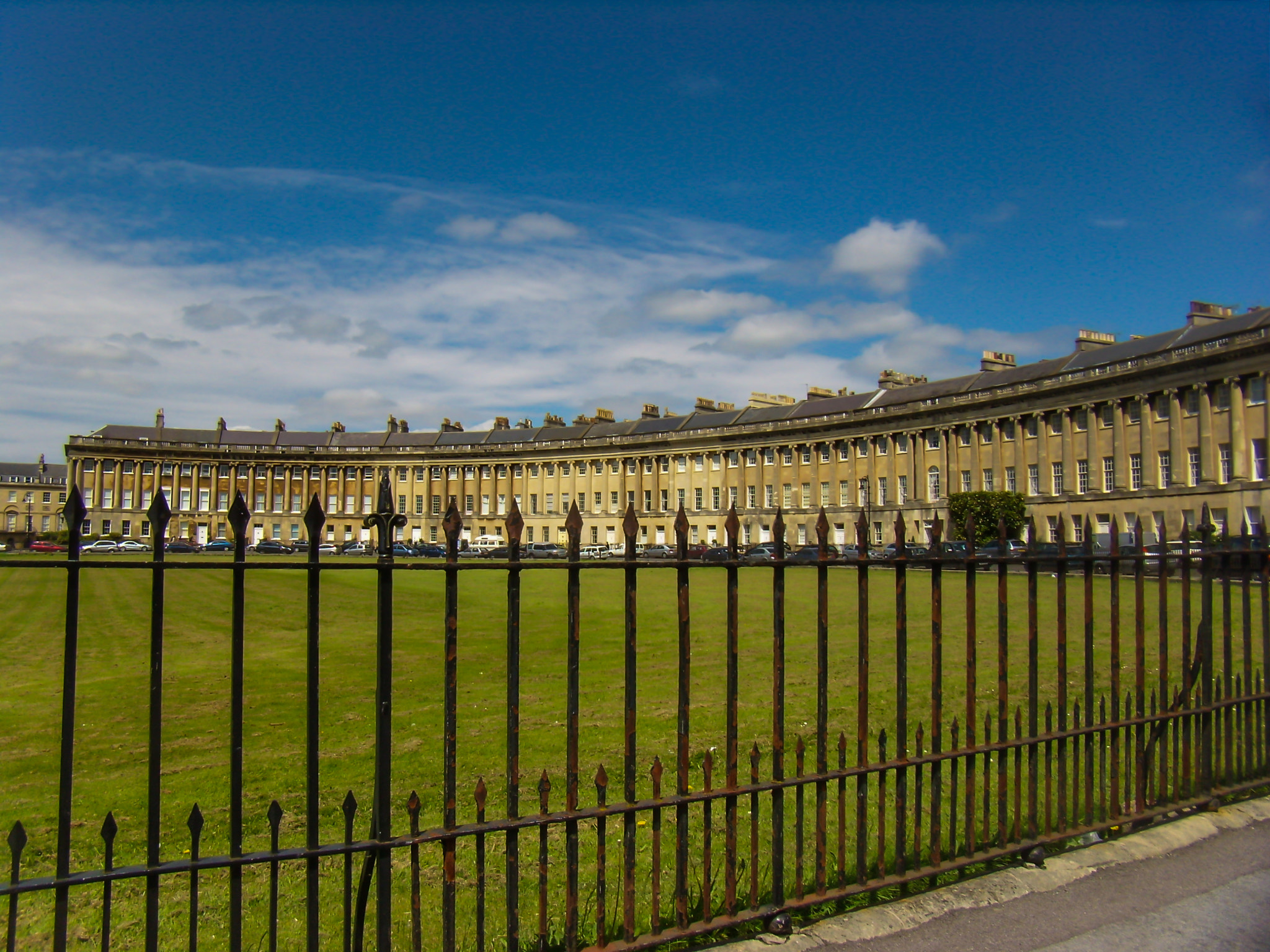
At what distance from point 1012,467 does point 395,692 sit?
189ft

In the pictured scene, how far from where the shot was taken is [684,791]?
3777 mm

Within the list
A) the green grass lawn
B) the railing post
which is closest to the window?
the green grass lawn

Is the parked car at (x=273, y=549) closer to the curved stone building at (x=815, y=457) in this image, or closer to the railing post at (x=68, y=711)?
the curved stone building at (x=815, y=457)

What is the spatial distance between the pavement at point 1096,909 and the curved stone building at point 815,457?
19574 millimetres

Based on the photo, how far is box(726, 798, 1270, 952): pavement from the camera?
164 inches

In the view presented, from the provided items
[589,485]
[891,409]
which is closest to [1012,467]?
[891,409]

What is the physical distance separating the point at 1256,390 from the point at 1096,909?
2031 inches

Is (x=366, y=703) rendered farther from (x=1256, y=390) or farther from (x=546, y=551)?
(x=546, y=551)

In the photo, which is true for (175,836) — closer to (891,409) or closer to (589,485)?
(891,409)

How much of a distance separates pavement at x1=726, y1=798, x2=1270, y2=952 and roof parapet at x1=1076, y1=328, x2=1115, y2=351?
202 feet

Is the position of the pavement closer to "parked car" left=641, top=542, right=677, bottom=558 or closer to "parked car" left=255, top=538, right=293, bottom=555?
"parked car" left=641, top=542, right=677, bottom=558

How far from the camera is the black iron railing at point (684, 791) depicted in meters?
2.96

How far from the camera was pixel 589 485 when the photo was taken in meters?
91.3

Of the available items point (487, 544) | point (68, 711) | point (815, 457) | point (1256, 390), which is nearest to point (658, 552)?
point (487, 544)
